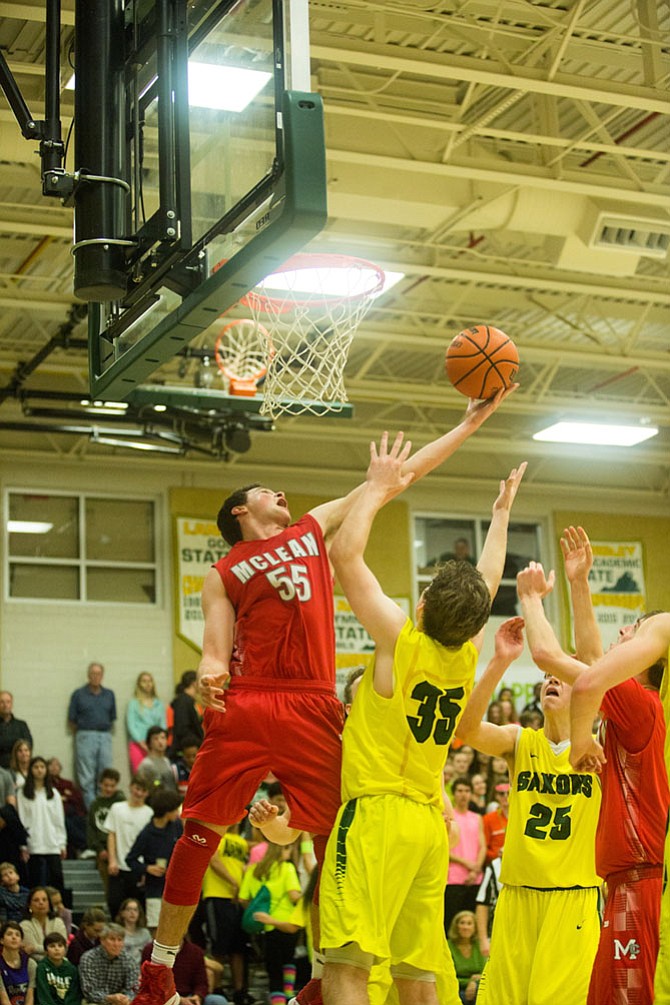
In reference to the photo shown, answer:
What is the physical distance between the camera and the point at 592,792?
6.43m

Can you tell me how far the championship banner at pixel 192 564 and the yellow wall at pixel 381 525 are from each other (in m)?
0.22

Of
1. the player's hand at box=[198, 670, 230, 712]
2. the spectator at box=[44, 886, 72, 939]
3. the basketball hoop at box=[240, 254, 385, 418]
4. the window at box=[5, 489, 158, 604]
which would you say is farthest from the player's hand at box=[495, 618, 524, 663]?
the window at box=[5, 489, 158, 604]

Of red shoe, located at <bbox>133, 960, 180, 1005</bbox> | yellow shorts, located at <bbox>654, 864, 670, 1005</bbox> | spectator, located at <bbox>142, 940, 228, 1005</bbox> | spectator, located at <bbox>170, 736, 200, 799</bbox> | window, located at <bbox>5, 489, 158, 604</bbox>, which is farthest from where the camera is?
window, located at <bbox>5, 489, 158, 604</bbox>

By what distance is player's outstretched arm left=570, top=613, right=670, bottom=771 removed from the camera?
4703mm

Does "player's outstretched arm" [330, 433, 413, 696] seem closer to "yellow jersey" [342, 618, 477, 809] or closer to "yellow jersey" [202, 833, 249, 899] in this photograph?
"yellow jersey" [342, 618, 477, 809]

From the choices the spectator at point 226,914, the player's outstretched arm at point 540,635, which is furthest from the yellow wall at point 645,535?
the player's outstretched arm at point 540,635

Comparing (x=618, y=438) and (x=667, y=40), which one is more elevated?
(x=667, y=40)

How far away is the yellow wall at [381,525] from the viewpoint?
21.0m

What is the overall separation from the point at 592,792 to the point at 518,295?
1093cm

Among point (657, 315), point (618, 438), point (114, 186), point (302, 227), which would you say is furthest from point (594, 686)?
point (618, 438)

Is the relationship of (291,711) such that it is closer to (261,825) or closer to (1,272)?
(261,825)

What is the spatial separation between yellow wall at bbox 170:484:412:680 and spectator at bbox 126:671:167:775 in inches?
109

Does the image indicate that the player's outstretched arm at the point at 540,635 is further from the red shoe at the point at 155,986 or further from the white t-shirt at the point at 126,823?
the white t-shirt at the point at 126,823

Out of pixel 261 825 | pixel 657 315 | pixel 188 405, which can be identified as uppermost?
pixel 657 315
